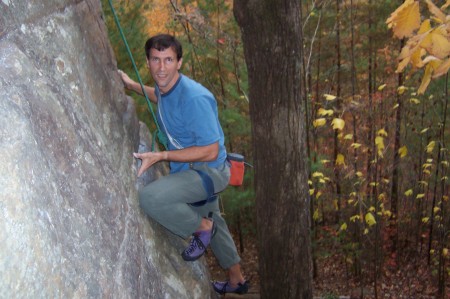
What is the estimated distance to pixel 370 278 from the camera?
35.1 ft

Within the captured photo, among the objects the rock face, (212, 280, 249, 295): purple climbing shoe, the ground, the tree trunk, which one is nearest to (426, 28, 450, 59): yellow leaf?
the rock face

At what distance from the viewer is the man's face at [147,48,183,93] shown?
386cm

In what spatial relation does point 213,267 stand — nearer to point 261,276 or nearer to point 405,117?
point 405,117

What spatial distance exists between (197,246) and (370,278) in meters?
7.61

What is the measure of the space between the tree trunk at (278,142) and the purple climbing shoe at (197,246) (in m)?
0.58

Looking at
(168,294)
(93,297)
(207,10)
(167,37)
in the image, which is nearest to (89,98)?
(167,37)

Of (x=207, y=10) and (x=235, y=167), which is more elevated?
(x=207, y=10)

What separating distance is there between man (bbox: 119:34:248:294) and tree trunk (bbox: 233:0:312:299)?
43 cm

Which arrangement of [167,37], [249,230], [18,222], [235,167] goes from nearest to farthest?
[18,222] < [167,37] < [235,167] < [249,230]

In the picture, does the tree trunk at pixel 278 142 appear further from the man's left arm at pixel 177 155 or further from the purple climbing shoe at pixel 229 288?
the man's left arm at pixel 177 155

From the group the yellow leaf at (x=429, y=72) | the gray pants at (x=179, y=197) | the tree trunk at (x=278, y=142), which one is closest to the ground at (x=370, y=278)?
the tree trunk at (x=278, y=142)

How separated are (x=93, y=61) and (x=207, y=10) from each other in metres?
6.86

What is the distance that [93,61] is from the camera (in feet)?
11.5

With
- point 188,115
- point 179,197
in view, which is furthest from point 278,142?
point 179,197
